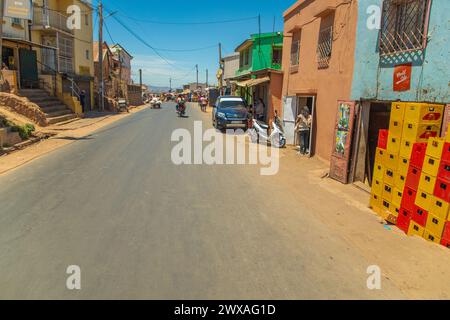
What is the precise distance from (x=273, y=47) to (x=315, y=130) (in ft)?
59.5

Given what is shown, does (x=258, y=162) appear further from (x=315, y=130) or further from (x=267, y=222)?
(x=267, y=222)

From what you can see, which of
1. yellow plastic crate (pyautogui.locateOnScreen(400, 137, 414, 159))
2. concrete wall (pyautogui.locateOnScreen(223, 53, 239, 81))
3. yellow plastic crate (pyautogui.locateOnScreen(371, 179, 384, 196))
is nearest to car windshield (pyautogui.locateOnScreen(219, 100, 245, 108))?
yellow plastic crate (pyautogui.locateOnScreen(371, 179, 384, 196))

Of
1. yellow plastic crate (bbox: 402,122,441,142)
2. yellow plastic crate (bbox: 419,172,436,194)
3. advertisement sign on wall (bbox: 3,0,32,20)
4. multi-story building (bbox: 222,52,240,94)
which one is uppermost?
multi-story building (bbox: 222,52,240,94)

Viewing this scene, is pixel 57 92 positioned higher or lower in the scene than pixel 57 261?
higher

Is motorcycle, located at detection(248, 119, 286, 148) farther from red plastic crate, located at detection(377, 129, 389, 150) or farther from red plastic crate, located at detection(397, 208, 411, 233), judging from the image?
red plastic crate, located at detection(397, 208, 411, 233)

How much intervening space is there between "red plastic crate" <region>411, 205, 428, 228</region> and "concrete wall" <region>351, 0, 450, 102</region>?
1988 mm

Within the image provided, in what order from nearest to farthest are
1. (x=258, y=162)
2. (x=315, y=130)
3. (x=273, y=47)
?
(x=258, y=162), (x=315, y=130), (x=273, y=47)

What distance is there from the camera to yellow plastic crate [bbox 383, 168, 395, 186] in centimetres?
622

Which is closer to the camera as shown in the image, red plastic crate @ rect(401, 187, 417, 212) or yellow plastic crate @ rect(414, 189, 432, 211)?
yellow plastic crate @ rect(414, 189, 432, 211)

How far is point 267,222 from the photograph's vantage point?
220 inches
